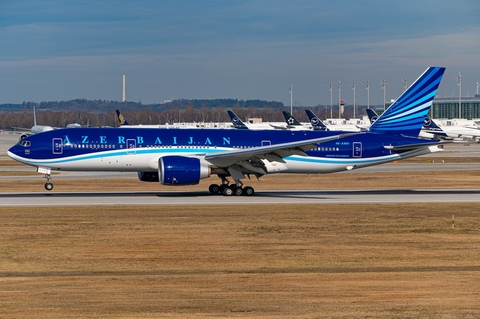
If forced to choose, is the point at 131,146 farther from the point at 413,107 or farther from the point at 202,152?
the point at 413,107

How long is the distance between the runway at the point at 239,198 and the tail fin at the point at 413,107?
415cm

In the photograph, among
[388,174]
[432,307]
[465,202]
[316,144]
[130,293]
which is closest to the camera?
[432,307]

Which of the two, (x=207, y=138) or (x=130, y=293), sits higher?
(x=207, y=138)

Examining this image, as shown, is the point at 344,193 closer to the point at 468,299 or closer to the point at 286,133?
the point at 286,133

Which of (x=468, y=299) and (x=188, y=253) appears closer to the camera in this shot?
(x=468, y=299)

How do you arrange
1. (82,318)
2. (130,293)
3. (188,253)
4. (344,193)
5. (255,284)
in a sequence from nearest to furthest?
(82,318), (130,293), (255,284), (188,253), (344,193)

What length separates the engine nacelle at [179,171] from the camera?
128 ft

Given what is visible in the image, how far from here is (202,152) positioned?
41.7m

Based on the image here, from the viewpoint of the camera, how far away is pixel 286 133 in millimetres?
44562

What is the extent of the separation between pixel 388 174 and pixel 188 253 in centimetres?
4087

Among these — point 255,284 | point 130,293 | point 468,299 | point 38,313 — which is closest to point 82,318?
point 38,313

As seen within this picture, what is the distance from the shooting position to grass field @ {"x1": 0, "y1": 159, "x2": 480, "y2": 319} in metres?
16.6

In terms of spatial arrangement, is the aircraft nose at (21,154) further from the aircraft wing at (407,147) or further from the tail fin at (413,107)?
the tail fin at (413,107)

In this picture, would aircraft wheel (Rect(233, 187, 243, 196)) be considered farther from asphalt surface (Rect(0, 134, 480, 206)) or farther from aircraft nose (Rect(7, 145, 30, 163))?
aircraft nose (Rect(7, 145, 30, 163))
